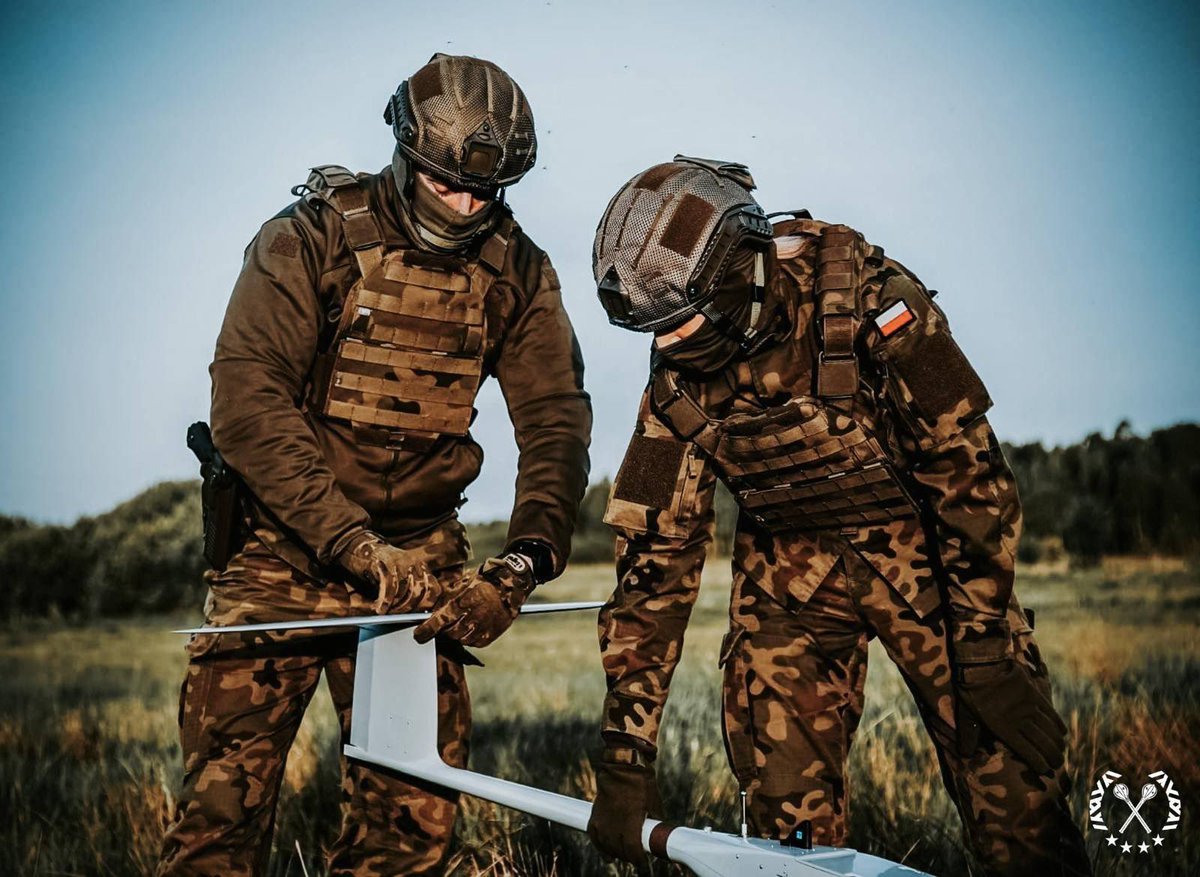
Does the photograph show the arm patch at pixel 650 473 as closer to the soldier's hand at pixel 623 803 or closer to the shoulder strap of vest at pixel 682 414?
the shoulder strap of vest at pixel 682 414

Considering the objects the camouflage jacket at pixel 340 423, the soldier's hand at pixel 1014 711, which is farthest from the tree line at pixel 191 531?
the soldier's hand at pixel 1014 711

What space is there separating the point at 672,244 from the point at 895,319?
59 centimetres

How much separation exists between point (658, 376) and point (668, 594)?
612mm

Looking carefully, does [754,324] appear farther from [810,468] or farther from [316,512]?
[316,512]

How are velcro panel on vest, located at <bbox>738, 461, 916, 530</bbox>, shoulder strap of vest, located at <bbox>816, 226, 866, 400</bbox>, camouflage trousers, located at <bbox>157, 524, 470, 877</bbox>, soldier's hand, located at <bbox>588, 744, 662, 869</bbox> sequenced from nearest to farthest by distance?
soldier's hand, located at <bbox>588, 744, 662, 869</bbox> → shoulder strap of vest, located at <bbox>816, 226, 866, 400</bbox> → velcro panel on vest, located at <bbox>738, 461, 916, 530</bbox> → camouflage trousers, located at <bbox>157, 524, 470, 877</bbox>

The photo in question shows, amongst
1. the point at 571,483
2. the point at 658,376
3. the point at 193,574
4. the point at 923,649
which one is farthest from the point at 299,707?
the point at 193,574

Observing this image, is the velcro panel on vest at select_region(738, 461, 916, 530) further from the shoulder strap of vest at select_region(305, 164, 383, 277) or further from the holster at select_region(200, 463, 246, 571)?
the holster at select_region(200, 463, 246, 571)

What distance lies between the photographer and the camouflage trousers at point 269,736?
3836 mm

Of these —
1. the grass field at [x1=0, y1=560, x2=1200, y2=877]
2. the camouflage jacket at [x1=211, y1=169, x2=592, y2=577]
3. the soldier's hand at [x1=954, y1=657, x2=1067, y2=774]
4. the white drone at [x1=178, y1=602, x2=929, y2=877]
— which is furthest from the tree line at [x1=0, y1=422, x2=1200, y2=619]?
the soldier's hand at [x1=954, y1=657, x2=1067, y2=774]

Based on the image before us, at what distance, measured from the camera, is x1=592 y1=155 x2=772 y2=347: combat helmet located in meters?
3.34

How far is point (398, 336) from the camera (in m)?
4.01

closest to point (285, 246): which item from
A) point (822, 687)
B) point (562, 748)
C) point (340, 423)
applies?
point (340, 423)

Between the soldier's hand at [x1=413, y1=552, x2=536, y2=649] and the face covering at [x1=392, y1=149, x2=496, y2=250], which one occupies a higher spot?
the face covering at [x1=392, y1=149, x2=496, y2=250]

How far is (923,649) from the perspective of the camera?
142 inches
